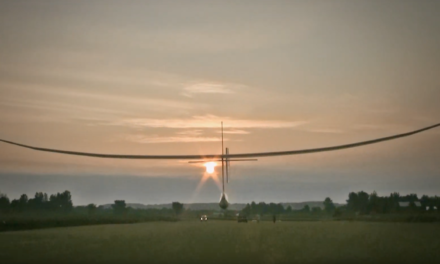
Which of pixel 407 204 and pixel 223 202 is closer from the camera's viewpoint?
pixel 223 202

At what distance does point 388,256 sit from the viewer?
58.7ft

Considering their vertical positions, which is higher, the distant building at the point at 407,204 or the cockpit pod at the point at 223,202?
the distant building at the point at 407,204

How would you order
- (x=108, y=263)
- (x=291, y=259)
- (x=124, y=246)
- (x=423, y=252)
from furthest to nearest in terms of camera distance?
(x=124, y=246) < (x=423, y=252) < (x=291, y=259) < (x=108, y=263)

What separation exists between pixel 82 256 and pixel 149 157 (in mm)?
6441

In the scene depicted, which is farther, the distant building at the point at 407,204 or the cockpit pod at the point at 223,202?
the distant building at the point at 407,204

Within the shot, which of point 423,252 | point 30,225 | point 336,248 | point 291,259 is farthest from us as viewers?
point 30,225

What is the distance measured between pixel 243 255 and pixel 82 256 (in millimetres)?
5458

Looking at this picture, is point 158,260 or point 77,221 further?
point 77,221

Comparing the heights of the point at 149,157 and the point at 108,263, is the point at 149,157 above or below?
above

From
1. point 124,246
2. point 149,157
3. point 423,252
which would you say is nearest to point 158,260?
point 124,246

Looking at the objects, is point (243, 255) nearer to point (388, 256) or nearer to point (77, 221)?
point (388, 256)

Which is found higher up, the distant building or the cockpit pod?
the distant building

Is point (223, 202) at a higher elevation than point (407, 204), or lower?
lower

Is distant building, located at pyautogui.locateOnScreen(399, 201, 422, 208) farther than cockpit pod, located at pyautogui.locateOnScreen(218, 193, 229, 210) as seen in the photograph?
Yes
